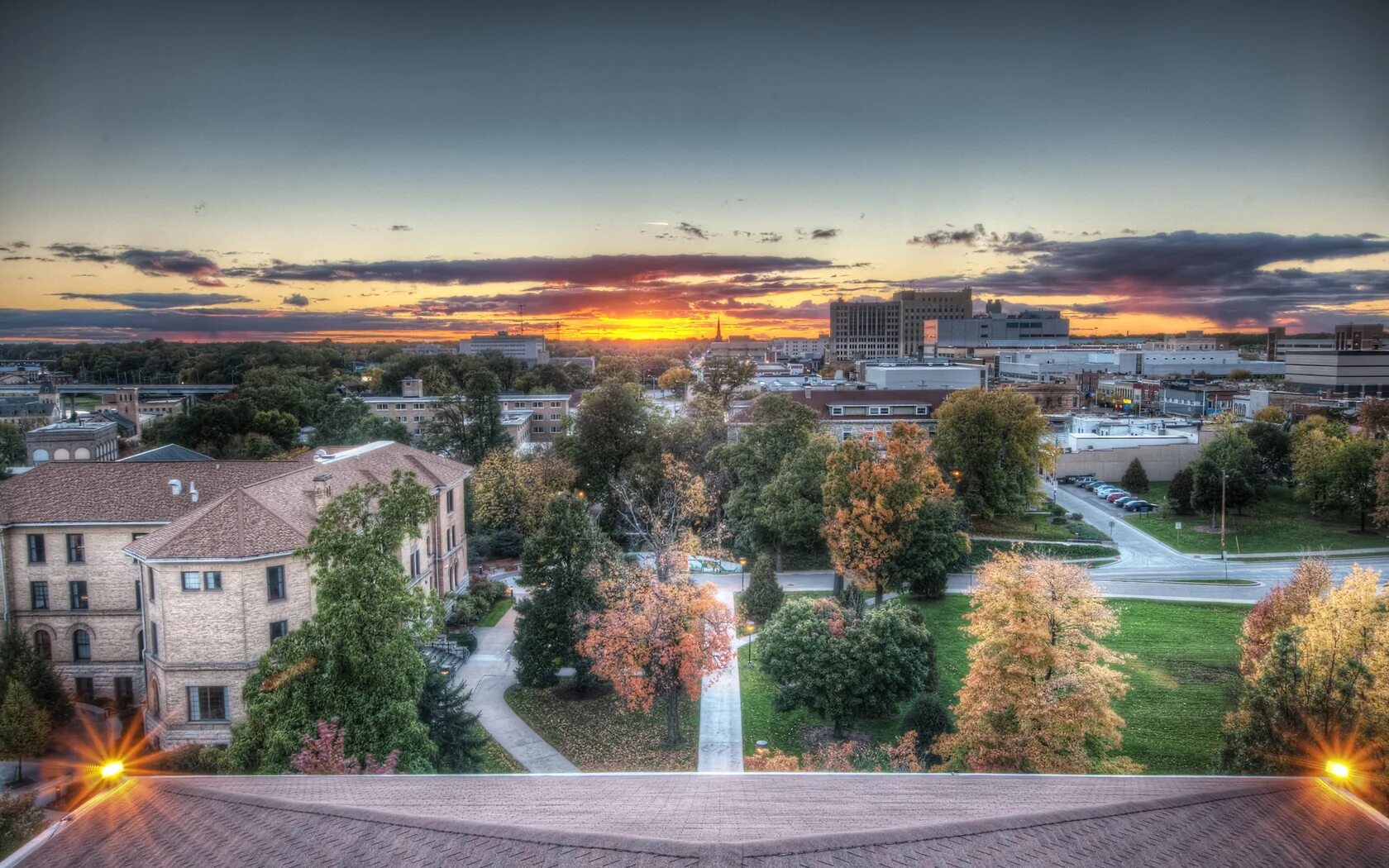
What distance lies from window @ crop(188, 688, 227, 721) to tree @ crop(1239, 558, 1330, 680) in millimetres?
30592

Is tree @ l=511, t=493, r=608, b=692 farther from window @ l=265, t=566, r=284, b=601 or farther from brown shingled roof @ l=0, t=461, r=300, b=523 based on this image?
brown shingled roof @ l=0, t=461, r=300, b=523

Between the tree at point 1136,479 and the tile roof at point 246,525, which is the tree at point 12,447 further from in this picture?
the tree at point 1136,479

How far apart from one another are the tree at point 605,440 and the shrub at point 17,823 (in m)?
35.3

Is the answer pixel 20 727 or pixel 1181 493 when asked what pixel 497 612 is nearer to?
pixel 20 727

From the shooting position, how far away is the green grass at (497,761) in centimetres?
2206

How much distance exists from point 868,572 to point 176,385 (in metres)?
129

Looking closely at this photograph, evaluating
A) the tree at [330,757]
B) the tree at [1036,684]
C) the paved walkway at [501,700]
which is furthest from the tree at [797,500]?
the tree at [330,757]

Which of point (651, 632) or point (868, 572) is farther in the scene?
point (868, 572)

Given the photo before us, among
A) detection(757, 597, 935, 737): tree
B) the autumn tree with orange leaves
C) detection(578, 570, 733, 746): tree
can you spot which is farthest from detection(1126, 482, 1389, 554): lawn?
detection(578, 570, 733, 746): tree

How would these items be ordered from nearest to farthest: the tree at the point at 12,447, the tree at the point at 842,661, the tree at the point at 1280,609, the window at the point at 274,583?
the tree at the point at 1280,609
the tree at the point at 842,661
the window at the point at 274,583
the tree at the point at 12,447

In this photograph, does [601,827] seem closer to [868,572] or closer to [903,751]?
[903,751]

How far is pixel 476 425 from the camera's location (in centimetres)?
5475

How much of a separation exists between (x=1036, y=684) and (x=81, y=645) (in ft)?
105

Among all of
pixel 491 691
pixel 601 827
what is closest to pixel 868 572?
pixel 491 691
